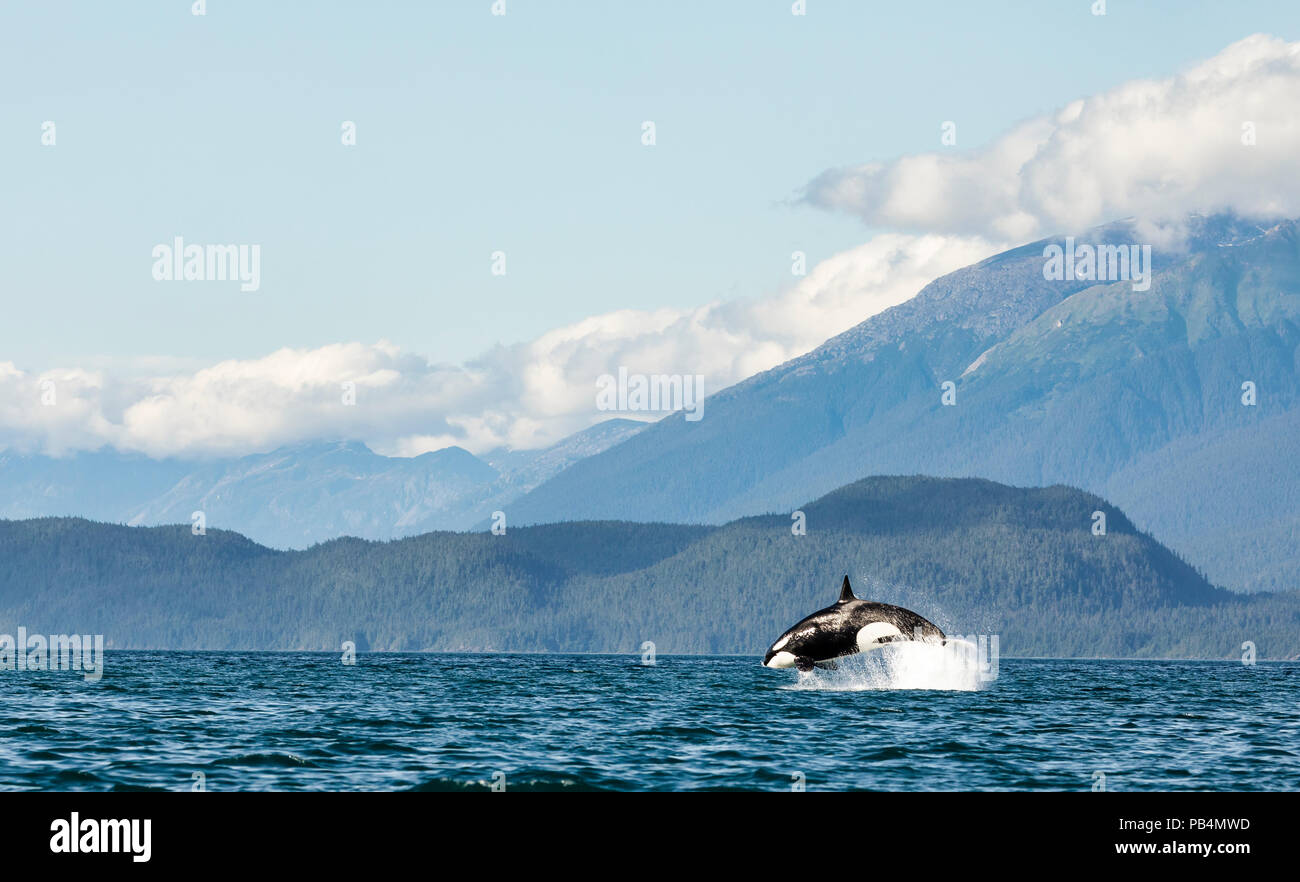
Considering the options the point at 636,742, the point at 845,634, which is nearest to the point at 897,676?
the point at 845,634

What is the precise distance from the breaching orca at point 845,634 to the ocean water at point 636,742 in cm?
243

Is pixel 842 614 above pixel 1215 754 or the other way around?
above

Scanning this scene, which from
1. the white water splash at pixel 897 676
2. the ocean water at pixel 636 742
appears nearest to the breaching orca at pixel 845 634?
the ocean water at pixel 636 742

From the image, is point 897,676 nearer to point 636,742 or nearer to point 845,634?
point 845,634

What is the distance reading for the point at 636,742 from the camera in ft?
173

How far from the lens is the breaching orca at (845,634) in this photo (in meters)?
64.4

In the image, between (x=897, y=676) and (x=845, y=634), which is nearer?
(x=845, y=634)

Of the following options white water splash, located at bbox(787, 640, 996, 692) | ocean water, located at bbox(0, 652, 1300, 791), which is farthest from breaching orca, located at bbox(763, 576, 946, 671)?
white water splash, located at bbox(787, 640, 996, 692)

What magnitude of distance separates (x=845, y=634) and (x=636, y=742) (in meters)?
14.4

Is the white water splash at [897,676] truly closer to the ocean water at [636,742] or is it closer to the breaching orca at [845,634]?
the ocean water at [636,742]
